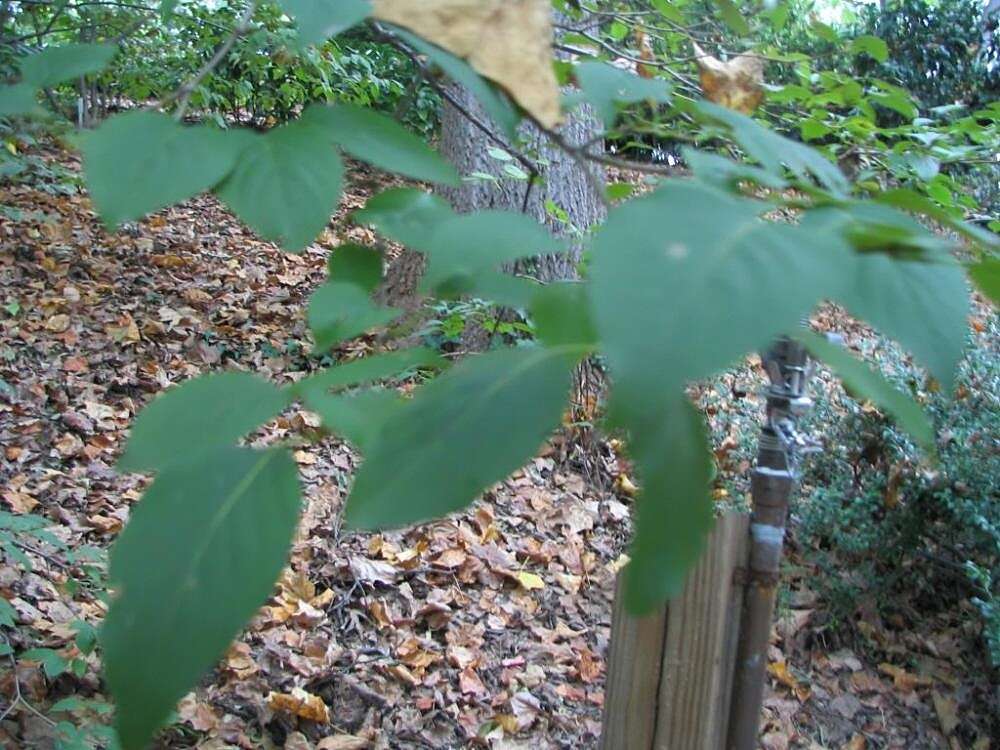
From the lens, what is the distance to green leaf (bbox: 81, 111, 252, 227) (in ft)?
1.63

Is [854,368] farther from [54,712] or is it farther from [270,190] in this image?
[54,712]

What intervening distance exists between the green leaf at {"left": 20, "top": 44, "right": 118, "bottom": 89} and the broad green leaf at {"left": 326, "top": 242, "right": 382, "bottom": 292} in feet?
0.73

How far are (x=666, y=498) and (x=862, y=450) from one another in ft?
11.2

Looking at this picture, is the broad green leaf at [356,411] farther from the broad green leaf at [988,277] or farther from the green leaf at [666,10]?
the green leaf at [666,10]

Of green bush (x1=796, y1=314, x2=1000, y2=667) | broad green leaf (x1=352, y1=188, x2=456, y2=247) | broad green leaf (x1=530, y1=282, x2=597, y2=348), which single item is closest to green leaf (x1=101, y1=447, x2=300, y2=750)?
broad green leaf (x1=530, y1=282, x2=597, y2=348)

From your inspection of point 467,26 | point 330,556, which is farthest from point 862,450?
point 467,26

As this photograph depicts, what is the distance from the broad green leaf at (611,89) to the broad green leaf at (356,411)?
9.7 inches

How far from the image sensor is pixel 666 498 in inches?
14.3

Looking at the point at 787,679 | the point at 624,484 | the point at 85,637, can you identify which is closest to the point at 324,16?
the point at 85,637

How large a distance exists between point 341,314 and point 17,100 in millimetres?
256

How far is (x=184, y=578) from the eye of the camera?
377 millimetres

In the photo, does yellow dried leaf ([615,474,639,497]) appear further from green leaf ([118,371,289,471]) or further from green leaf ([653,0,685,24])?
green leaf ([118,371,289,471])

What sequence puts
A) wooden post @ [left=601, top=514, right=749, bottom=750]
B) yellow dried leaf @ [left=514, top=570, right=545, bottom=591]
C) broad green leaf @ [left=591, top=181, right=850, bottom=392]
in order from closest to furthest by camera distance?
broad green leaf @ [left=591, top=181, right=850, bottom=392]
wooden post @ [left=601, top=514, right=749, bottom=750]
yellow dried leaf @ [left=514, top=570, right=545, bottom=591]

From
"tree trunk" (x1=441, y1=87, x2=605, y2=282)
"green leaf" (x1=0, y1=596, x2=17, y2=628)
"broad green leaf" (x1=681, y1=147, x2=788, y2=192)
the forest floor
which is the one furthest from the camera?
"tree trunk" (x1=441, y1=87, x2=605, y2=282)
